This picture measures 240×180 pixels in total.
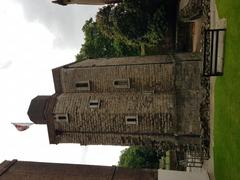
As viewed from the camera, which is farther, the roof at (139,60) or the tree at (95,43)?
the tree at (95,43)

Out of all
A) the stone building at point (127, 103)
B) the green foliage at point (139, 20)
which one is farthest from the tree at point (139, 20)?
the stone building at point (127, 103)

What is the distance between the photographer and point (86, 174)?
2267 cm

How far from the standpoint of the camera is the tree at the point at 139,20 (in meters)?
32.5

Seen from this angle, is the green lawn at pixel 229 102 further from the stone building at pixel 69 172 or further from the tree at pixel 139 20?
the tree at pixel 139 20

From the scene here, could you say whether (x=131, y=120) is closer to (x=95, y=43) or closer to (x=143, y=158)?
(x=95, y=43)

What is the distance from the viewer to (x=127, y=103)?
2369cm

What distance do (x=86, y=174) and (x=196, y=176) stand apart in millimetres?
6340

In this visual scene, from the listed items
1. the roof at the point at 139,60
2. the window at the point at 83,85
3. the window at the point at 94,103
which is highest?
the roof at the point at 139,60

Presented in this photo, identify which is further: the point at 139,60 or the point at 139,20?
the point at 139,20

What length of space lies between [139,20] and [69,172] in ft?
51.4

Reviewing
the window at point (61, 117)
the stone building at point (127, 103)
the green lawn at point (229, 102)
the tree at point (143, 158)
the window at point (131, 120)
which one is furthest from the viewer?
the tree at point (143, 158)

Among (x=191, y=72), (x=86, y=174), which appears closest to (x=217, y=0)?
(x=191, y=72)

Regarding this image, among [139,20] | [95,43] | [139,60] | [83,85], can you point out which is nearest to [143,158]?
[95,43]

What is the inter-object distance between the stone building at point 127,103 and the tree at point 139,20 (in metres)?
7.90
